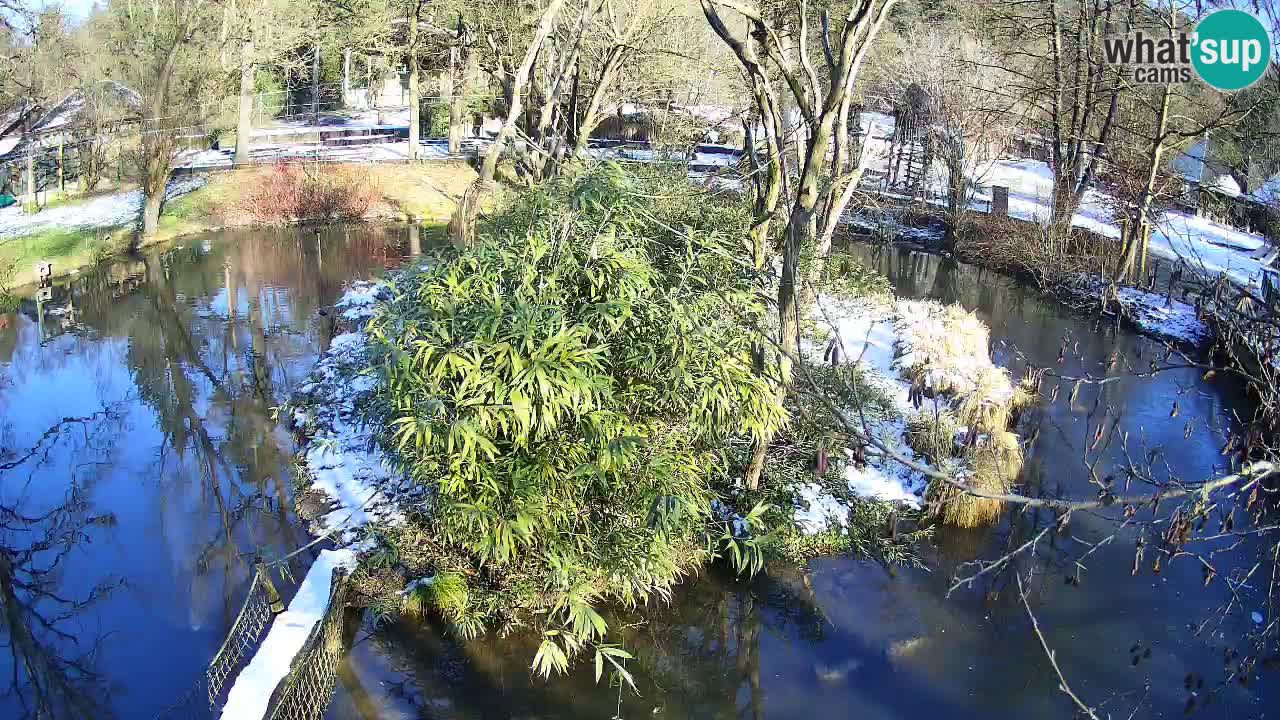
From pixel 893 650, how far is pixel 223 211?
19007mm

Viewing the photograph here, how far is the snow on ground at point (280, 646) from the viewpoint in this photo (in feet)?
18.8

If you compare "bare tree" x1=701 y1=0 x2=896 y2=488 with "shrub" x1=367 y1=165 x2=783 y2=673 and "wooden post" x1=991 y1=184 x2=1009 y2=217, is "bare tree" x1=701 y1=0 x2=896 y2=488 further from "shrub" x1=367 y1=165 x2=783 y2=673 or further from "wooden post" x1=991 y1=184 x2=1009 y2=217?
"wooden post" x1=991 y1=184 x2=1009 y2=217

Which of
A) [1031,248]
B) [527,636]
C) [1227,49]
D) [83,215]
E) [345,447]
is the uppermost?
[1227,49]

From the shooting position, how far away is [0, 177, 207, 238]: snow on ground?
60.7 feet

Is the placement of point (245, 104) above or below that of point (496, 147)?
above

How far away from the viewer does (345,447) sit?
1027 centimetres

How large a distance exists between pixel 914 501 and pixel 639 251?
13.7 ft

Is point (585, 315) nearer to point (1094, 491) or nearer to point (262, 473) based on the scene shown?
point (262, 473)

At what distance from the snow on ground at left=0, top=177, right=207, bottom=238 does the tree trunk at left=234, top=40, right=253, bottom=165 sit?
209 cm

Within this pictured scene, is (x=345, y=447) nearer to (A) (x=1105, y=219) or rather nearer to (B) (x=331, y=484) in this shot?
(B) (x=331, y=484)

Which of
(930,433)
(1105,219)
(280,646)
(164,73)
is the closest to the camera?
(280,646)

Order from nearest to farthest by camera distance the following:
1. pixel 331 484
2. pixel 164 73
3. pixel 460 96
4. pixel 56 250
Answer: pixel 331 484 → pixel 56 250 → pixel 164 73 → pixel 460 96

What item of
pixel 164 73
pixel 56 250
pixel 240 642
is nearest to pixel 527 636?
pixel 240 642

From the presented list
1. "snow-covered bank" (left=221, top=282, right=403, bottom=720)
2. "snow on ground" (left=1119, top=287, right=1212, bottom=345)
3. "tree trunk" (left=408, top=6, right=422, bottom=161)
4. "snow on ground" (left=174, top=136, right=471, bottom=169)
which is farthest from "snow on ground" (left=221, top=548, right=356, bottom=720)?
"snow on ground" (left=174, top=136, right=471, bottom=169)
